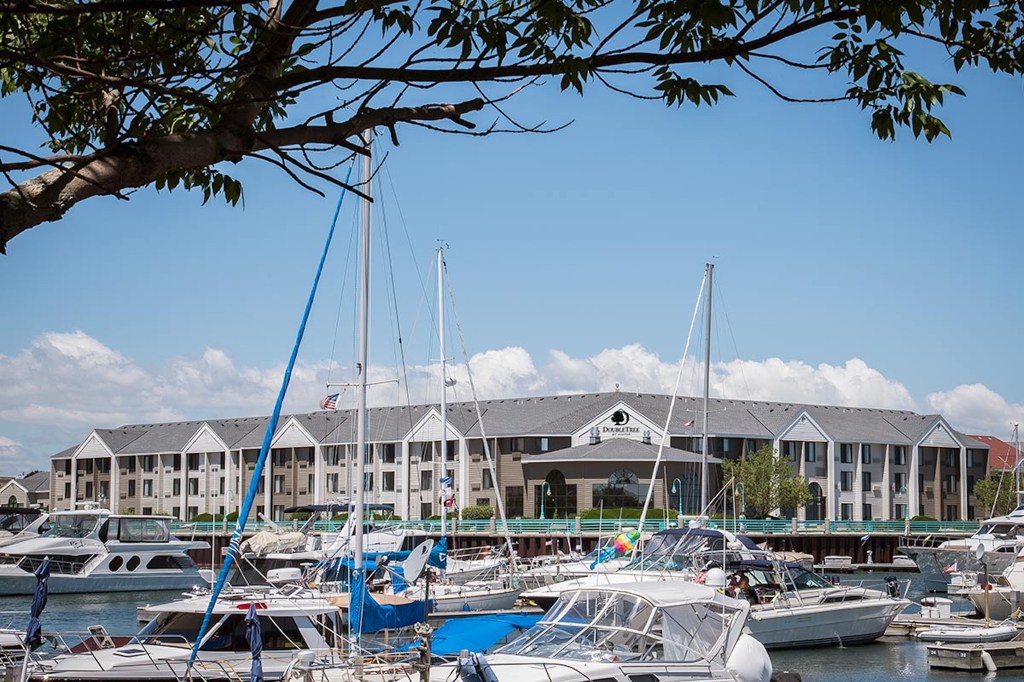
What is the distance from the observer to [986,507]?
99.2 meters

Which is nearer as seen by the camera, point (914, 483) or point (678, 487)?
point (678, 487)

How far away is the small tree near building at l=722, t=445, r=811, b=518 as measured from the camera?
87750mm

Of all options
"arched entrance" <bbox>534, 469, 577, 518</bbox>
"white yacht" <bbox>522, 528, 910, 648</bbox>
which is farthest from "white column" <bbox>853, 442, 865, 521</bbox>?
"white yacht" <bbox>522, 528, 910, 648</bbox>

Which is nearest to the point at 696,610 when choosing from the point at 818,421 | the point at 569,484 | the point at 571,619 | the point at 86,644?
the point at 571,619

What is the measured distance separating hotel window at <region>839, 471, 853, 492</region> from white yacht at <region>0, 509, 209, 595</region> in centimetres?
5463

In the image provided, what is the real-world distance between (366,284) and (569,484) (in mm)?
59059

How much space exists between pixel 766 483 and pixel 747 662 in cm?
7021

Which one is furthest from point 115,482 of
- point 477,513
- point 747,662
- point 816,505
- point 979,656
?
point 747,662

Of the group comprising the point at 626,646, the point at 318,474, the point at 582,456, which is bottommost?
the point at 318,474

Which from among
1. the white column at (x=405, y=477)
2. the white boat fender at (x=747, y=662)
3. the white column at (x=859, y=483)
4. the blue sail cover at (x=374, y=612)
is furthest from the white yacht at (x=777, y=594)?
the white column at (x=859, y=483)

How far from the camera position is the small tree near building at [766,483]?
8775 centimetres

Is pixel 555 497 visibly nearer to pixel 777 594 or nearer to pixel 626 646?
pixel 777 594

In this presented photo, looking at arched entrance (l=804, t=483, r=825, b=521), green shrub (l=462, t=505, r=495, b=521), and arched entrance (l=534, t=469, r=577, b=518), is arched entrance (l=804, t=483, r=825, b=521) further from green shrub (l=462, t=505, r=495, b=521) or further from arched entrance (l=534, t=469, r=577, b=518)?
green shrub (l=462, t=505, r=495, b=521)

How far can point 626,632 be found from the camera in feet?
63.9
